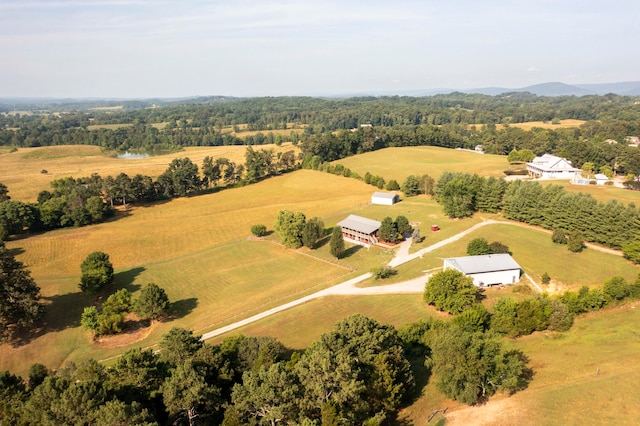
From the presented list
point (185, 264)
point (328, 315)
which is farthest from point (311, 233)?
point (328, 315)

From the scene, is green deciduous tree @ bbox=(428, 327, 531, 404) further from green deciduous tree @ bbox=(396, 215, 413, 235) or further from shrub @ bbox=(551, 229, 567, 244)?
green deciduous tree @ bbox=(396, 215, 413, 235)

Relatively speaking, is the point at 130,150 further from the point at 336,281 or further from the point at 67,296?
the point at 336,281

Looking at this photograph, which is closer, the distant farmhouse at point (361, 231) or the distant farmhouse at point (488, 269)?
the distant farmhouse at point (488, 269)

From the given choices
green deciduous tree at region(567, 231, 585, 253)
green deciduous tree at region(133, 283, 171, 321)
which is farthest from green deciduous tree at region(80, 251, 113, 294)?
green deciduous tree at region(567, 231, 585, 253)

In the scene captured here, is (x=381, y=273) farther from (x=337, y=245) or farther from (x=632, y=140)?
(x=632, y=140)

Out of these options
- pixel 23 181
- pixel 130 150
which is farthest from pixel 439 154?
pixel 130 150


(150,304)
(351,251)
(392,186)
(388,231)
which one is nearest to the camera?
(150,304)

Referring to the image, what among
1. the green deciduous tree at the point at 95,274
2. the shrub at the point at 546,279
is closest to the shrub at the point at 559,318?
the shrub at the point at 546,279

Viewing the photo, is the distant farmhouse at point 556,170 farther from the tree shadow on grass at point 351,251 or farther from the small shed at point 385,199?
the tree shadow on grass at point 351,251

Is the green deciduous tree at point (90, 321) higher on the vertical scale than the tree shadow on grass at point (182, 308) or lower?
higher
